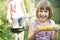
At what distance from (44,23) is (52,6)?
0.43 ft

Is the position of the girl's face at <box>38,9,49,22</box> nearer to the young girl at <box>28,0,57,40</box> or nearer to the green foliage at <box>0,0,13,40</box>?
the young girl at <box>28,0,57,40</box>

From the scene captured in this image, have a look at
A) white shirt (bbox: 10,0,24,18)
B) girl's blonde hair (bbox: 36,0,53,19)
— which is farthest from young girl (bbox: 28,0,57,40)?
white shirt (bbox: 10,0,24,18)

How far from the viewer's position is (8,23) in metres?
1.59

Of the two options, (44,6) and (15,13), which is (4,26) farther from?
(44,6)

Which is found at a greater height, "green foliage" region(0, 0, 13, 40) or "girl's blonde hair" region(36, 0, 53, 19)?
"girl's blonde hair" region(36, 0, 53, 19)

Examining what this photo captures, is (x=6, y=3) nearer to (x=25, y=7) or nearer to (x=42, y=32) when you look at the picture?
(x=25, y=7)

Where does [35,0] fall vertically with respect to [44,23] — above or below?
above

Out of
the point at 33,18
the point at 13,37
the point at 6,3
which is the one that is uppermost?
the point at 6,3

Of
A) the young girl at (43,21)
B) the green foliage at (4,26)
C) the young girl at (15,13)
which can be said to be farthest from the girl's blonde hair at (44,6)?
the green foliage at (4,26)

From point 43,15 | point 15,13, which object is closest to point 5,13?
point 15,13

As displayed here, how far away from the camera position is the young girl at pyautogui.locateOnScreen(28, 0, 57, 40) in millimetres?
1580

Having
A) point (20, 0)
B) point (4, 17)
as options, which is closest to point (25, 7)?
point (20, 0)

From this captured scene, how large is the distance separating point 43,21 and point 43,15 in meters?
0.04

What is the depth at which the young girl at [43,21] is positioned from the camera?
158 centimetres
